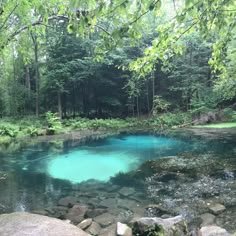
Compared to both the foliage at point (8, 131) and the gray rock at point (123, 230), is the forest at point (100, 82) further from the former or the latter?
the gray rock at point (123, 230)

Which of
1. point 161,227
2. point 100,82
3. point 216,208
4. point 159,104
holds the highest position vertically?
point 100,82

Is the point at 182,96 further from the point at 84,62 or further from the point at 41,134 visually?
the point at 41,134

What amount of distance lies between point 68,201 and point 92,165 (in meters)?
4.69

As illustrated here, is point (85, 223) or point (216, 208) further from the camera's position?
point (216, 208)

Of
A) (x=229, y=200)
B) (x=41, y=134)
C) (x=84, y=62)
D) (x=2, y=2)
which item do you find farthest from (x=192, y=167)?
(x=84, y=62)

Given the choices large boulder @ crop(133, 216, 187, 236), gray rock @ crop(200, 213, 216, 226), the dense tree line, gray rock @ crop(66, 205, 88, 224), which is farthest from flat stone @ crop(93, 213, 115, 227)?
the dense tree line

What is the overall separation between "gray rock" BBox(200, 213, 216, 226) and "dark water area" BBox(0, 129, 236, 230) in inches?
45.4

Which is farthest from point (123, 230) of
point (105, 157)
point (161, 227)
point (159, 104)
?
point (159, 104)

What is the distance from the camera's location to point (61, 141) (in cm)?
1855

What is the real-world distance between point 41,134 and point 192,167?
1253 centimetres

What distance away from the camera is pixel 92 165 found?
12.5 metres

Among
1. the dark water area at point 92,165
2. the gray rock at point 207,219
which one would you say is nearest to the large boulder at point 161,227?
the gray rock at point 207,219

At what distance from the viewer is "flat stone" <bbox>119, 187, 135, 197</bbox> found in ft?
27.3

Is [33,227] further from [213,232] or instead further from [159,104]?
[159,104]
